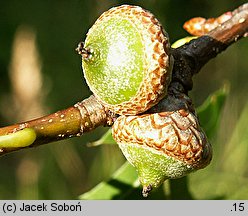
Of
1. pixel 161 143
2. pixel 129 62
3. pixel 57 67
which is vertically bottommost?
pixel 161 143

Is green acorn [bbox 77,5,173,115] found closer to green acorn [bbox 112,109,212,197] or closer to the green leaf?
green acorn [bbox 112,109,212,197]

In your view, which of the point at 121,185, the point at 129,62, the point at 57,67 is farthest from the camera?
the point at 57,67

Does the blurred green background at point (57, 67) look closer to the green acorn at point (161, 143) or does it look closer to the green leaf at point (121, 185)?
the green leaf at point (121, 185)

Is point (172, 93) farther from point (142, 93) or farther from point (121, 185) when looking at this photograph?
point (121, 185)

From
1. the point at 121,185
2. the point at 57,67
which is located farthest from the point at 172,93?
the point at 57,67

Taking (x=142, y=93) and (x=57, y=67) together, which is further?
(x=57, y=67)

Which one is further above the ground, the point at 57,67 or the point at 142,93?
the point at 57,67
